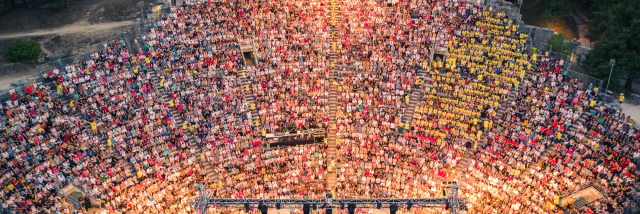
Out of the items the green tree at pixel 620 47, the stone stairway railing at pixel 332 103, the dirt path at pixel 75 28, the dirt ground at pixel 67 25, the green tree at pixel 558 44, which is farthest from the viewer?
the dirt path at pixel 75 28

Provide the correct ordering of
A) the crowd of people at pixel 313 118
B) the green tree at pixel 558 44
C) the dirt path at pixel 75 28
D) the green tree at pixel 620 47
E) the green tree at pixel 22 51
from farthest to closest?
the dirt path at pixel 75 28 < the green tree at pixel 22 51 < the green tree at pixel 558 44 < the green tree at pixel 620 47 < the crowd of people at pixel 313 118

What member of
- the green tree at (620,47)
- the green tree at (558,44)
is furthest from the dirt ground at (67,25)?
the green tree at (620,47)

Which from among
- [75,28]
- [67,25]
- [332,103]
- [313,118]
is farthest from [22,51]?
[332,103]

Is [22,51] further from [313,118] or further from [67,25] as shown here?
[313,118]

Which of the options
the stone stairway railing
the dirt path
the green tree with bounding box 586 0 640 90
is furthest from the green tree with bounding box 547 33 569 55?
the dirt path

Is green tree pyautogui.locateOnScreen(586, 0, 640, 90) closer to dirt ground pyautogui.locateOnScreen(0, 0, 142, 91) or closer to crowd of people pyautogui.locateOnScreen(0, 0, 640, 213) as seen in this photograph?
crowd of people pyautogui.locateOnScreen(0, 0, 640, 213)

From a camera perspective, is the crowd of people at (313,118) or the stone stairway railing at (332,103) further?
the stone stairway railing at (332,103)

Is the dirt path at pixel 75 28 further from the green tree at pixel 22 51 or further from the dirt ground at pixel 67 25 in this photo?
the green tree at pixel 22 51
